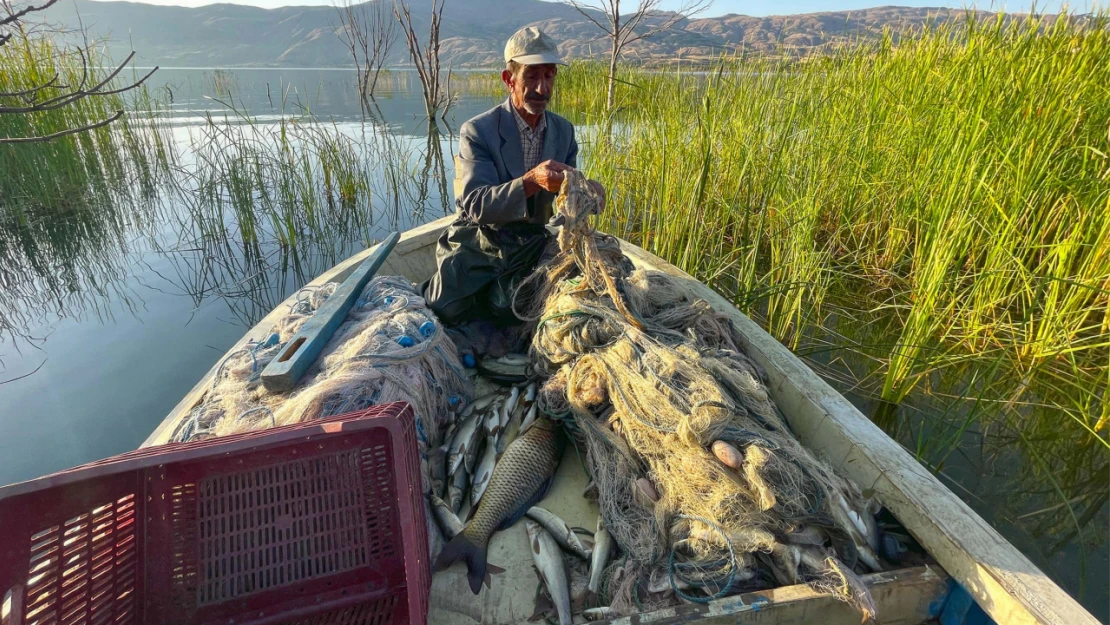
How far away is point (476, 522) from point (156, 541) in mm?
1052

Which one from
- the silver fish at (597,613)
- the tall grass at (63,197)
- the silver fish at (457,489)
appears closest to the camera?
the silver fish at (597,613)

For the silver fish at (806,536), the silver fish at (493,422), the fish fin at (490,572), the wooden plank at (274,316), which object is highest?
the wooden plank at (274,316)

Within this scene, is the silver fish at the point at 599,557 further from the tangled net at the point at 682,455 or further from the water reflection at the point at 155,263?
the water reflection at the point at 155,263

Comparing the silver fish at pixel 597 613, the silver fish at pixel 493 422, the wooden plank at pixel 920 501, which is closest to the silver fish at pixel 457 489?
the silver fish at pixel 493 422

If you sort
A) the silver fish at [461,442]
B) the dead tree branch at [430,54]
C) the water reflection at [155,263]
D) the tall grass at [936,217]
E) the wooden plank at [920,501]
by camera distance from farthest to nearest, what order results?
1. the dead tree branch at [430,54]
2. the water reflection at [155,263]
3. the tall grass at [936,217]
4. the silver fish at [461,442]
5. the wooden plank at [920,501]

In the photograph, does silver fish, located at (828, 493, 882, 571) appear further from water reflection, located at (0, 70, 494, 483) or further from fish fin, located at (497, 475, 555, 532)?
water reflection, located at (0, 70, 494, 483)

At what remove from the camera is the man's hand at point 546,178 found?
8.46 ft

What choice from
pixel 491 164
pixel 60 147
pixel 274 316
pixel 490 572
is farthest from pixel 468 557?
pixel 60 147

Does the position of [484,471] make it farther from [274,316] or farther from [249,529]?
[274,316]

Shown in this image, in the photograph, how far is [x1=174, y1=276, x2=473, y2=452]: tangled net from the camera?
6.88 ft

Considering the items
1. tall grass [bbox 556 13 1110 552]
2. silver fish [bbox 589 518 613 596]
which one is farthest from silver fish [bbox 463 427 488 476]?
tall grass [bbox 556 13 1110 552]

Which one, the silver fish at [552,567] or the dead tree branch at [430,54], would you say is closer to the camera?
the silver fish at [552,567]

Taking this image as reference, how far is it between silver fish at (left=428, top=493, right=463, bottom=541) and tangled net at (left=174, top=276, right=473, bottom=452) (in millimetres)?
268

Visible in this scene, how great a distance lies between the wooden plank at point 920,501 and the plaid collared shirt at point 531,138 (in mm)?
1620
